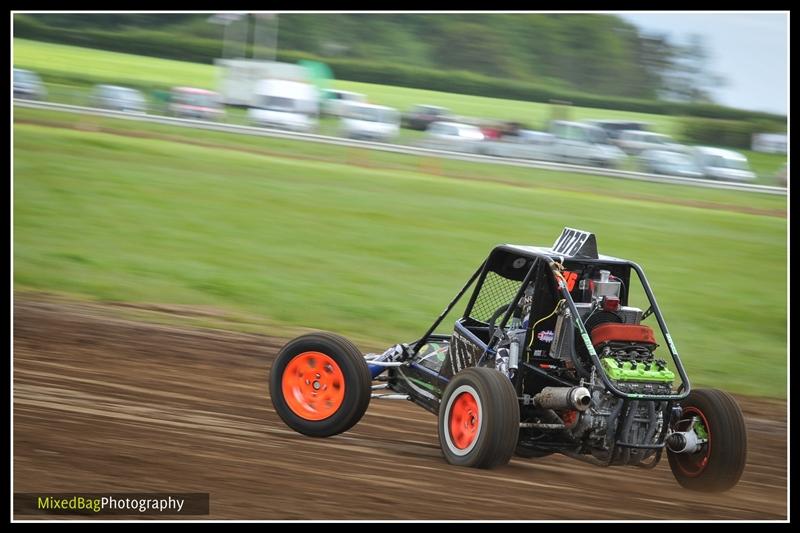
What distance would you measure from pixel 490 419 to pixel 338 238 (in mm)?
9361

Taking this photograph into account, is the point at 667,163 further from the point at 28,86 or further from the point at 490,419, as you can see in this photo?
the point at 490,419

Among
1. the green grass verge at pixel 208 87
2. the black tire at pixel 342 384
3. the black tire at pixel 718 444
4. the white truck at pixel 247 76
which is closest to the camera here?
the black tire at pixel 718 444

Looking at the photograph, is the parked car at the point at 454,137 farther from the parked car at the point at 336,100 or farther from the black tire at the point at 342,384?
the black tire at the point at 342,384

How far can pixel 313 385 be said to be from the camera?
773cm

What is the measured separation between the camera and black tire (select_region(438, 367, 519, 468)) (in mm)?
6406

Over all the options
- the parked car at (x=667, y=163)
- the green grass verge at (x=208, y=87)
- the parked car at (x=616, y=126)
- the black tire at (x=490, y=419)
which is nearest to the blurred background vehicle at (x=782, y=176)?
the parked car at (x=667, y=163)

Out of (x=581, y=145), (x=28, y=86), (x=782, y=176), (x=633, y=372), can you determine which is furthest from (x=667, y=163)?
(x=633, y=372)

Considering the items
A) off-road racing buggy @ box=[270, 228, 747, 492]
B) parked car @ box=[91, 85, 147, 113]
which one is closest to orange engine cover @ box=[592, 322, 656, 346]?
off-road racing buggy @ box=[270, 228, 747, 492]

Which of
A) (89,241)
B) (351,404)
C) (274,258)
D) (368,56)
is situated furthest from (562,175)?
(351,404)

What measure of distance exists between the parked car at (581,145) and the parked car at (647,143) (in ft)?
0.60

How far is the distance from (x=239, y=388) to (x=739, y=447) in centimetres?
Result: 452

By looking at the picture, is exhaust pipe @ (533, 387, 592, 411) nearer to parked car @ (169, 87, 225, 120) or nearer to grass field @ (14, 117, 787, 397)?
grass field @ (14, 117, 787, 397)

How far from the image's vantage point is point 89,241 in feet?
47.6

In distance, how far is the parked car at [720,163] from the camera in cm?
1714
